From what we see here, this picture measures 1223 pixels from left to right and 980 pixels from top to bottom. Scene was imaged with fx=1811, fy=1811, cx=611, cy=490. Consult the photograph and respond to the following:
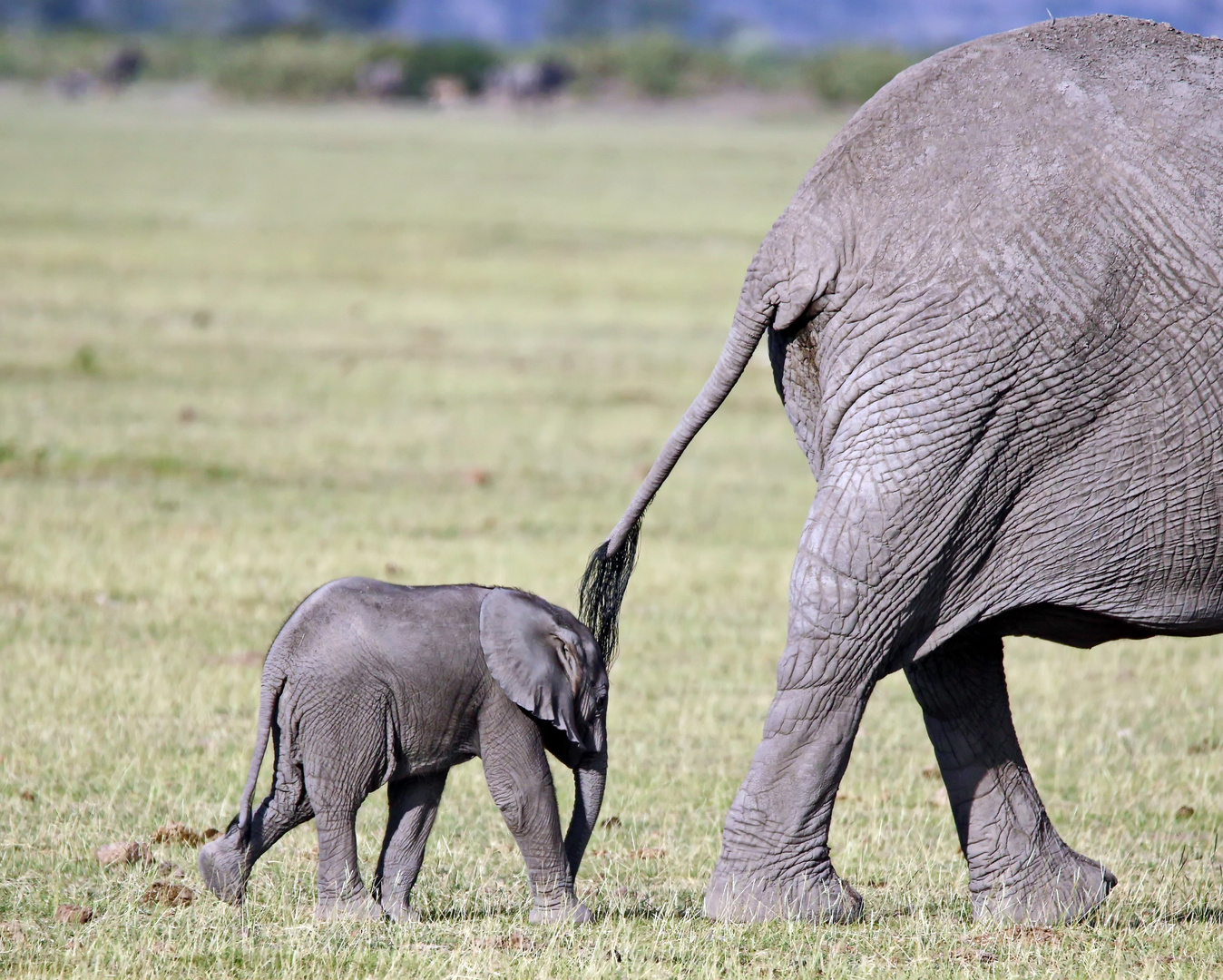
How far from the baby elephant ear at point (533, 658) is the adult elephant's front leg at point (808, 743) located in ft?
2.09

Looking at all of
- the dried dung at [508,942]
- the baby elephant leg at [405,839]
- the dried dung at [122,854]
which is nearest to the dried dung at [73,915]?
the dried dung at [122,854]

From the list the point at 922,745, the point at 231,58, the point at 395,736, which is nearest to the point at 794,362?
the point at 395,736

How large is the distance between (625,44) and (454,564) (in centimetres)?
10630

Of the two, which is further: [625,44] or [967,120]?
[625,44]

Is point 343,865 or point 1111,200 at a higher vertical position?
point 1111,200

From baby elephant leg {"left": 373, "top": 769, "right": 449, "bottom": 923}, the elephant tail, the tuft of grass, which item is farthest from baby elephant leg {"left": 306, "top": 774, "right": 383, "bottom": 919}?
the tuft of grass

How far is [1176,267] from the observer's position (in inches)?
220

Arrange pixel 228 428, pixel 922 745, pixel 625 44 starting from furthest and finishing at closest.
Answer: pixel 625 44 → pixel 228 428 → pixel 922 745

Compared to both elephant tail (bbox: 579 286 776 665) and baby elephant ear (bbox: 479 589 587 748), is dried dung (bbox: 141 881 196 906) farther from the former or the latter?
elephant tail (bbox: 579 286 776 665)

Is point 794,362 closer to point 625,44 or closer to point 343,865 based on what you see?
point 343,865

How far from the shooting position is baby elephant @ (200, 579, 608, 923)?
5.63m

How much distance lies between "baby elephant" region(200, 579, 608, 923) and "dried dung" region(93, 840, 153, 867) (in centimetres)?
69

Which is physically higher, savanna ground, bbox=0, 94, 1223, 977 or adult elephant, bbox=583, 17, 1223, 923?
adult elephant, bbox=583, 17, 1223, 923

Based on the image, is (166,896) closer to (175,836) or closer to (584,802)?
(175,836)
